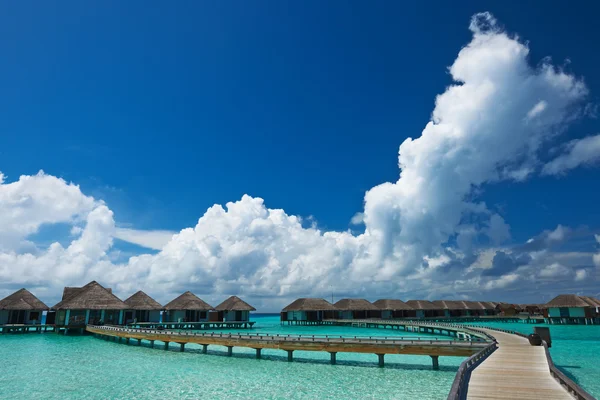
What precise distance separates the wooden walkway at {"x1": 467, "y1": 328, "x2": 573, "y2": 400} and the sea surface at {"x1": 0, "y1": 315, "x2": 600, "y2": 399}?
281cm

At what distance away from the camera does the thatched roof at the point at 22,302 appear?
49406mm

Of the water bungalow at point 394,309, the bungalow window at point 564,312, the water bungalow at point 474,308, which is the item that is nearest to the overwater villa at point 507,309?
the water bungalow at point 474,308

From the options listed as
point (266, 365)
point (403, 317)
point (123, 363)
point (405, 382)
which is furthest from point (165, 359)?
point (403, 317)

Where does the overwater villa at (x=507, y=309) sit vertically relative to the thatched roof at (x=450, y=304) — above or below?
below

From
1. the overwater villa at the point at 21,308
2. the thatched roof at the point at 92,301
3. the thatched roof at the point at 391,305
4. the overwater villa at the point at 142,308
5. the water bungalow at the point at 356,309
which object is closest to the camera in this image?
the thatched roof at the point at 92,301

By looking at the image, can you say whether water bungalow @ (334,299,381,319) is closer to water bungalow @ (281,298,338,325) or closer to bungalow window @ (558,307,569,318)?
water bungalow @ (281,298,338,325)

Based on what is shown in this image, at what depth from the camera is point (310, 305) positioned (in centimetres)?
7731

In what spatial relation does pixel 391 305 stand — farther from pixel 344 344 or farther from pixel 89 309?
pixel 344 344

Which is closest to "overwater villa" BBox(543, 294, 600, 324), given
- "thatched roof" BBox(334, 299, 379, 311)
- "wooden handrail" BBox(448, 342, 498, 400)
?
"thatched roof" BBox(334, 299, 379, 311)

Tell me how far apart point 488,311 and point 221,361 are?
3633 inches

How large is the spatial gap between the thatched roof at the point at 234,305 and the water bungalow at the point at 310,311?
1081 cm

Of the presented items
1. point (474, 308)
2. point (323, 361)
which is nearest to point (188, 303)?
point (323, 361)

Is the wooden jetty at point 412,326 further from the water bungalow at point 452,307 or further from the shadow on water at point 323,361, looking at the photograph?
the water bungalow at point 452,307

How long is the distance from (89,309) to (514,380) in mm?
48540
